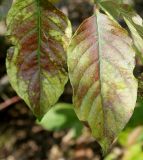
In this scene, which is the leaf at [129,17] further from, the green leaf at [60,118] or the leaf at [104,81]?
the green leaf at [60,118]

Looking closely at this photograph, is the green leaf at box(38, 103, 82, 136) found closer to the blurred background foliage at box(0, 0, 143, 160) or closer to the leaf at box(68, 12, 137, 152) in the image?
the blurred background foliage at box(0, 0, 143, 160)

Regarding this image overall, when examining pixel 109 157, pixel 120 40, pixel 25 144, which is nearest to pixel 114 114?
pixel 120 40

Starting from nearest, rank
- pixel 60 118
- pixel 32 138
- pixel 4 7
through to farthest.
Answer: pixel 4 7 < pixel 60 118 < pixel 32 138

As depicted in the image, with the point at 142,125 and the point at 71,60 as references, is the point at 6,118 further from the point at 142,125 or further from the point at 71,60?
the point at 71,60

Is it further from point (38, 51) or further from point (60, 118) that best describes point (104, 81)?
point (60, 118)

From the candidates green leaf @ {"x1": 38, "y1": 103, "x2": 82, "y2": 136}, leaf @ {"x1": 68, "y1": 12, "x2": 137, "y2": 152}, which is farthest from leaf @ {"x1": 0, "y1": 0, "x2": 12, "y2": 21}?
green leaf @ {"x1": 38, "y1": 103, "x2": 82, "y2": 136}

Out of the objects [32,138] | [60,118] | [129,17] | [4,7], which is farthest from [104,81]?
[32,138]
